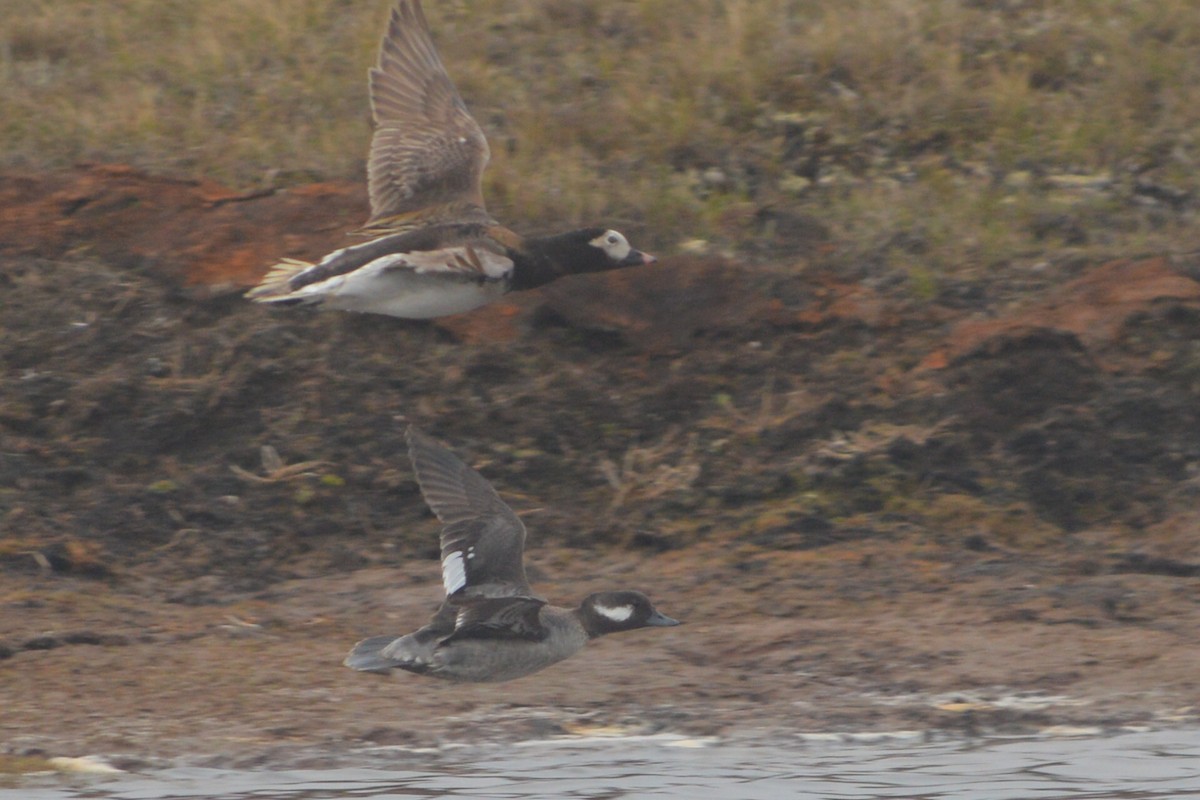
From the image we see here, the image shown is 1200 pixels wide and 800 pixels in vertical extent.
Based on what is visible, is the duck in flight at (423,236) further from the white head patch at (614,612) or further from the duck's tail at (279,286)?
the white head patch at (614,612)

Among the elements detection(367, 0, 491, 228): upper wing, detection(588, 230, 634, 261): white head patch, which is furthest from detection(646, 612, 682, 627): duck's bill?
detection(367, 0, 491, 228): upper wing

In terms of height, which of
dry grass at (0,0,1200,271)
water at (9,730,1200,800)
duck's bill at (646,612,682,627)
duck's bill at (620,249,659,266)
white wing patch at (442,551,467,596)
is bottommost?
water at (9,730,1200,800)

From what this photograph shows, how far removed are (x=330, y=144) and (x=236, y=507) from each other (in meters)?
3.09

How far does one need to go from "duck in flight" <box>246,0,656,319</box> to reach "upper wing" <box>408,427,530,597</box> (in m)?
0.98

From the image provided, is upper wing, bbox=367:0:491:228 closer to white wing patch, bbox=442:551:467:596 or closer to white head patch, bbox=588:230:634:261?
white head patch, bbox=588:230:634:261

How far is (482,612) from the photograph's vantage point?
6629mm

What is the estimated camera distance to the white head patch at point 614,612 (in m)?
6.97

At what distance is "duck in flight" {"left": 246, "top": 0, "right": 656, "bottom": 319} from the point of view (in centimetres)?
805

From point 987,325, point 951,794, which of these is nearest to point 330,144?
point 987,325

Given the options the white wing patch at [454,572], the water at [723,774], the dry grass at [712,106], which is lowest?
the water at [723,774]

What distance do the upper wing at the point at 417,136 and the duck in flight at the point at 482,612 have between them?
6.35ft

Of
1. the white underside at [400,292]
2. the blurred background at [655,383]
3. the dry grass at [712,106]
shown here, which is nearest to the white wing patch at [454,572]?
the blurred background at [655,383]

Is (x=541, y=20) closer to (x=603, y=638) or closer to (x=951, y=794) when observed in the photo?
(x=603, y=638)

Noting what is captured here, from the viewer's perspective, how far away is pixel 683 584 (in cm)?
795
